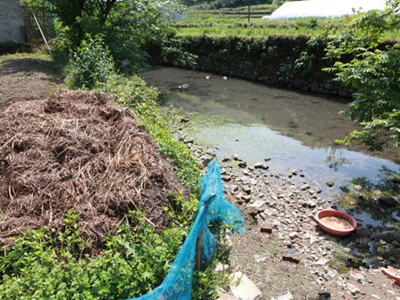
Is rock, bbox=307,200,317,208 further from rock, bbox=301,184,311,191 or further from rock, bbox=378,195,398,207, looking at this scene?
rock, bbox=378,195,398,207

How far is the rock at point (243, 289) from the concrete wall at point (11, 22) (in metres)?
16.7

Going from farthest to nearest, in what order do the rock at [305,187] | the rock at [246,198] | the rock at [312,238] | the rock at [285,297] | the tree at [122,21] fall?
the tree at [122,21]
the rock at [305,187]
the rock at [246,198]
the rock at [312,238]
the rock at [285,297]

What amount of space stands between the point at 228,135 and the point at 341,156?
10.3 ft

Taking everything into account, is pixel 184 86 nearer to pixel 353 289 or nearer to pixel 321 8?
pixel 353 289

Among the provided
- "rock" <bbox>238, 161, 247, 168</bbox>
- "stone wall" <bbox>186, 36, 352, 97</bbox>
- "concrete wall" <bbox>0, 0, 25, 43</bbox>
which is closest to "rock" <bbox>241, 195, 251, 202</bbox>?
"rock" <bbox>238, 161, 247, 168</bbox>

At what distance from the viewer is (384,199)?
5.93 metres

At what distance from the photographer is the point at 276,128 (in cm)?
1010

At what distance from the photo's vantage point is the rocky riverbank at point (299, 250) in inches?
156

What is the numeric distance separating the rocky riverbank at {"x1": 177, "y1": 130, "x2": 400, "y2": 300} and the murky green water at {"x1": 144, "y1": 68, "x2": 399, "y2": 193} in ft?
3.88

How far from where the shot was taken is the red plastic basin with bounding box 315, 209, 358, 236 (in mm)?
5008

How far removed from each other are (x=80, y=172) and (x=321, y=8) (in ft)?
85.1

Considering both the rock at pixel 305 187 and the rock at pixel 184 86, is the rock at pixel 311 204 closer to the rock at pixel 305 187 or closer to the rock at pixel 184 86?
the rock at pixel 305 187

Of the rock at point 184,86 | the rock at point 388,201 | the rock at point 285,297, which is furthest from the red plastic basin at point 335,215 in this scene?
the rock at point 184,86

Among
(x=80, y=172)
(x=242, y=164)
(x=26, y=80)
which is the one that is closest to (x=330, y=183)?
(x=242, y=164)
